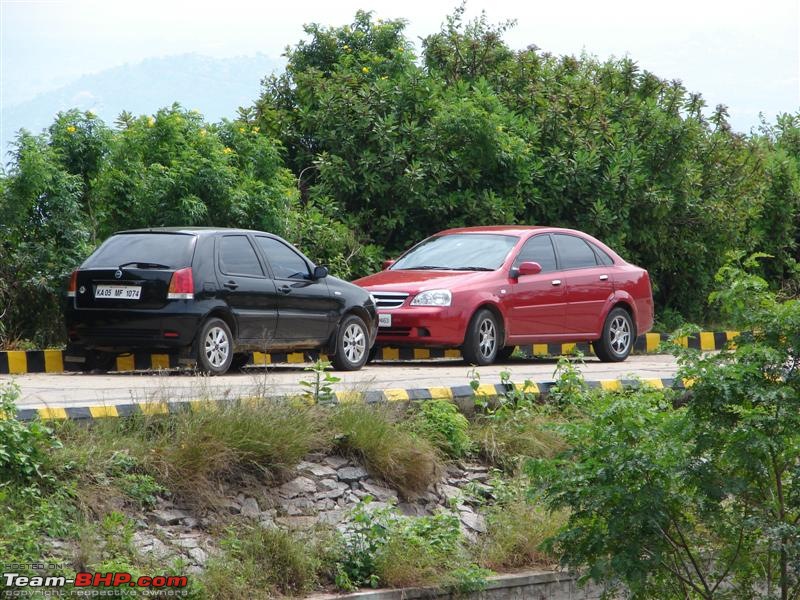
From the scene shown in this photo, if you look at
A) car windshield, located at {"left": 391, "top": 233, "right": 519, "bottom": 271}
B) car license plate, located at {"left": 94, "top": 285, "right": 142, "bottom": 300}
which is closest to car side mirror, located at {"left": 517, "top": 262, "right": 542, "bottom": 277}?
car windshield, located at {"left": 391, "top": 233, "right": 519, "bottom": 271}

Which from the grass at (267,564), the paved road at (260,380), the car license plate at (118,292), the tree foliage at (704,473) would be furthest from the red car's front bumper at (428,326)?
the grass at (267,564)

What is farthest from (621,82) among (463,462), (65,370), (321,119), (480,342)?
(463,462)

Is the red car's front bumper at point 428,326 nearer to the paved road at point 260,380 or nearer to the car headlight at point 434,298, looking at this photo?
the car headlight at point 434,298

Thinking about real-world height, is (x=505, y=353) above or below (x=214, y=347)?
below

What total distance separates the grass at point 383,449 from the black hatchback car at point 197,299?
314 cm

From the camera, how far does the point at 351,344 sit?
1490cm

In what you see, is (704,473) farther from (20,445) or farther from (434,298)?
(434,298)

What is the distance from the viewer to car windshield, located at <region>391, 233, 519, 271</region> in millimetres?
16422

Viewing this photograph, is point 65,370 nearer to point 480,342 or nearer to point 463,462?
point 480,342

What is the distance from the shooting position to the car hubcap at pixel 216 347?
43.1 feet

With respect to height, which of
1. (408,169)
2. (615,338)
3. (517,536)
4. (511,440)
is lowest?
(517,536)

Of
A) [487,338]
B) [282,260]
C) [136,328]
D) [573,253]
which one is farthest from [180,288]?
[573,253]

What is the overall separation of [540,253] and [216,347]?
5.16 metres

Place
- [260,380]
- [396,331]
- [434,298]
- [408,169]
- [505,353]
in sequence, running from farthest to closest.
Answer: [408,169] < [505,353] < [396,331] < [434,298] < [260,380]
